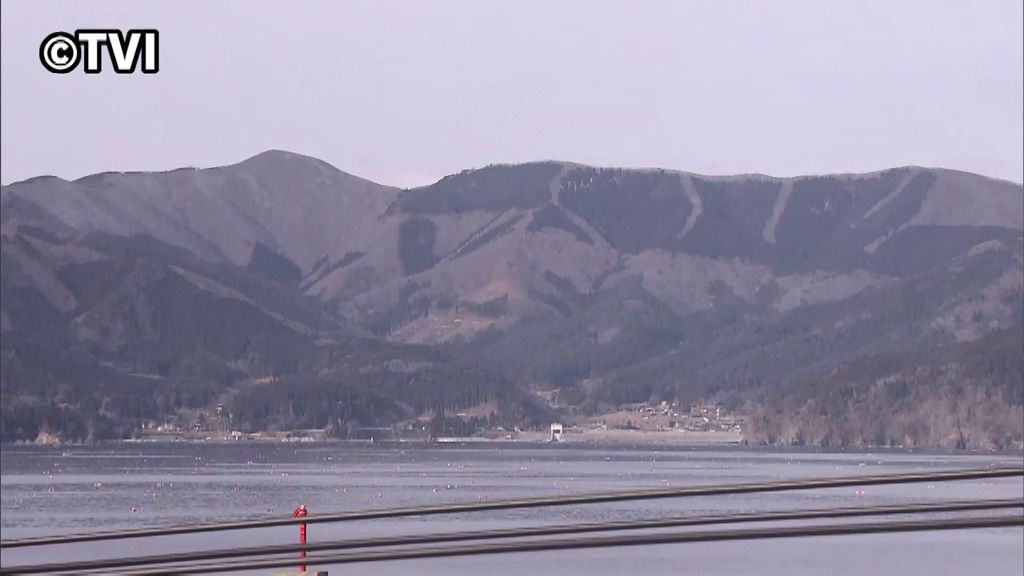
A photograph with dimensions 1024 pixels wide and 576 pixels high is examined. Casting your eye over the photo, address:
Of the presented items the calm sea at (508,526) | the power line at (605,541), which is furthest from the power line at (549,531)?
the calm sea at (508,526)

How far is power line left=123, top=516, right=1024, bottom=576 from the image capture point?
11.6m

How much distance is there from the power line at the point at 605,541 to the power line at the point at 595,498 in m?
0.26

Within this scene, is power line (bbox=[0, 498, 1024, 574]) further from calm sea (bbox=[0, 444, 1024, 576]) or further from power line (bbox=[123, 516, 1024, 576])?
calm sea (bbox=[0, 444, 1024, 576])

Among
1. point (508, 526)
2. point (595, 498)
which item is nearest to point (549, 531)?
point (595, 498)

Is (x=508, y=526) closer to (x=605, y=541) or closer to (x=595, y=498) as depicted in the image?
(x=595, y=498)

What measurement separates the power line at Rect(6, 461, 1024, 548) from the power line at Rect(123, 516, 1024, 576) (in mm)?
265

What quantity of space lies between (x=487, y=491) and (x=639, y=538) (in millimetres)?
169009

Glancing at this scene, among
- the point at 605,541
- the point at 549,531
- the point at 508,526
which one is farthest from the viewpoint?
the point at 508,526

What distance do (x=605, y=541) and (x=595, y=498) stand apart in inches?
22.6

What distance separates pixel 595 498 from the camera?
1268 centimetres

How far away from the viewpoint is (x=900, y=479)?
11.5 m

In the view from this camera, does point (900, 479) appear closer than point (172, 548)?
Yes

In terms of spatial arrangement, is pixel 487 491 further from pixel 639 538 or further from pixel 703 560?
pixel 639 538

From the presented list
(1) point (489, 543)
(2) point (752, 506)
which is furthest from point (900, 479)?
(2) point (752, 506)
